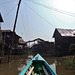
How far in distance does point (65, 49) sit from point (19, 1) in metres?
17.4

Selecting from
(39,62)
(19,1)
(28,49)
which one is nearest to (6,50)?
(28,49)

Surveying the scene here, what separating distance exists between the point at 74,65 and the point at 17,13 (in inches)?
372

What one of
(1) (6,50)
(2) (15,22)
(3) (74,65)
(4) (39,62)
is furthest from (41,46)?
(4) (39,62)

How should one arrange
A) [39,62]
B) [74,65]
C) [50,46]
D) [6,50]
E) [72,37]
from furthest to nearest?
[50,46]
[6,50]
[72,37]
[74,65]
[39,62]

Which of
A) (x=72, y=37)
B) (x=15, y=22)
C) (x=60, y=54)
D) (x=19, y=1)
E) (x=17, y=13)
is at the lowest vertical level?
(x=60, y=54)

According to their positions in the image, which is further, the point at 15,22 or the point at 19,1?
the point at 15,22

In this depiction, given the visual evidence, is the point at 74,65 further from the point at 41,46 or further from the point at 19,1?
the point at 41,46

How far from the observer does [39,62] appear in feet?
22.0

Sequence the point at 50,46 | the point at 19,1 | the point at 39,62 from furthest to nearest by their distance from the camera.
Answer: the point at 50,46, the point at 19,1, the point at 39,62

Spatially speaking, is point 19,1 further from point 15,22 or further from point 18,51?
point 18,51

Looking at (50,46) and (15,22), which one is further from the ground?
(15,22)

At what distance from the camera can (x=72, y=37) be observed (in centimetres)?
2280

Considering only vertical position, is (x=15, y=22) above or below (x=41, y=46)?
above

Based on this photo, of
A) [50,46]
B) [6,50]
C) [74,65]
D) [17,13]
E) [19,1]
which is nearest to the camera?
[74,65]
